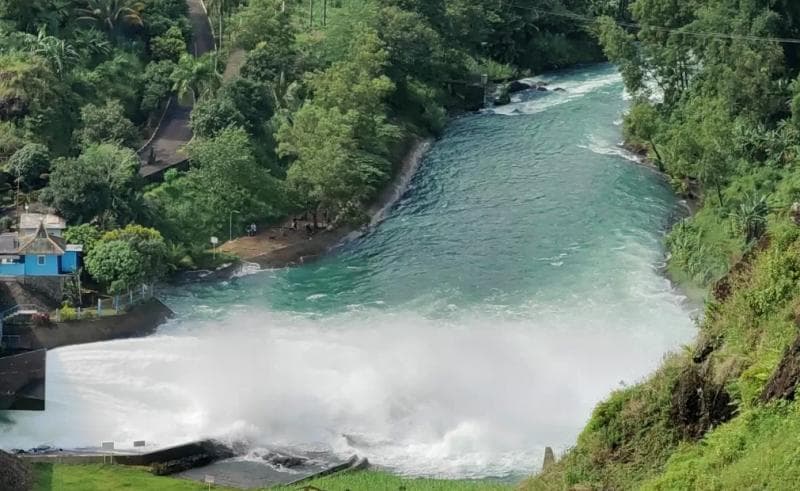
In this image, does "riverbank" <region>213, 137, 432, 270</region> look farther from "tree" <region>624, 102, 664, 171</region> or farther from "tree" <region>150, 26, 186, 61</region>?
"tree" <region>150, 26, 186, 61</region>

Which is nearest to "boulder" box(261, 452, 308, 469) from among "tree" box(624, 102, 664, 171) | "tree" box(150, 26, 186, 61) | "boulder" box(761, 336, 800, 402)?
"boulder" box(761, 336, 800, 402)

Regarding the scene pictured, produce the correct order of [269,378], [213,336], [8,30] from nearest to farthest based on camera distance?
[269,378] < [213,336] < [8,30]

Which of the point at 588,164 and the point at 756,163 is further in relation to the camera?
the point at 588,164

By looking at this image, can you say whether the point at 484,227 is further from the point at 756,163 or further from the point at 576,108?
the point at 576,108

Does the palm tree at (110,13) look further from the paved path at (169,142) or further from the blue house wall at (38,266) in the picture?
the blue house wall at (38,266)

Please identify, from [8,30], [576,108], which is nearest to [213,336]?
[8,30]

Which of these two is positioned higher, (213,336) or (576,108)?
(576,108)
